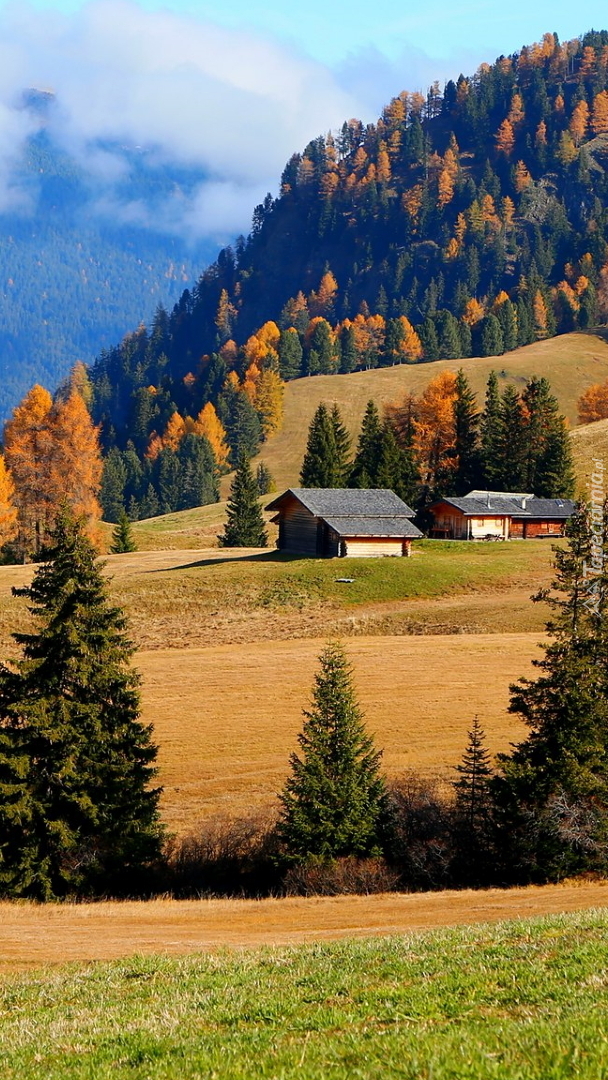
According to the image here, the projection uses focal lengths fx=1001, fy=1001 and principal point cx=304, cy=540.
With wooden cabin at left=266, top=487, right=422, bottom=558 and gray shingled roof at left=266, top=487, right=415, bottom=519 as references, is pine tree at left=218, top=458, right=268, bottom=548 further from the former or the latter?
gray shingled roof at left=266, top=487, right=415, bottom=519

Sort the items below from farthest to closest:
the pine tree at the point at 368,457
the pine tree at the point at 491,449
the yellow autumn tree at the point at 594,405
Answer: the yellow autumn tree at the point at 594,405
the pine tree at the point at 491,449
the pine tree at the point at 368,457

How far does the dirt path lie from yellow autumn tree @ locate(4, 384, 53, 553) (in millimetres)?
67379

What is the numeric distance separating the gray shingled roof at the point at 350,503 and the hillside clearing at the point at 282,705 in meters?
22.2

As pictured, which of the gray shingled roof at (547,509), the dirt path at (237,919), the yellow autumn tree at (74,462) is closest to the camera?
the dirt path at (237,919)

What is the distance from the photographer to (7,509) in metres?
94.4

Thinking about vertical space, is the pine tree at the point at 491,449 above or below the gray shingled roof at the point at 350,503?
above

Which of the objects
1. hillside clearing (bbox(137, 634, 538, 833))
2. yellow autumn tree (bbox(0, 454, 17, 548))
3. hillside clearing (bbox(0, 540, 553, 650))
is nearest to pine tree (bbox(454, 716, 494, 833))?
hillside clearing (bbox(137, 634, 538, 833))

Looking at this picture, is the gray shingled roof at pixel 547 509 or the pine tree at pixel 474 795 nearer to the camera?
the pine tree at pixel 474 795

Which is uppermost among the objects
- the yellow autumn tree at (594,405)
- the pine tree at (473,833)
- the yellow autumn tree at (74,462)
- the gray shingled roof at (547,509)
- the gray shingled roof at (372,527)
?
the yellow autumn tree at (594,405)

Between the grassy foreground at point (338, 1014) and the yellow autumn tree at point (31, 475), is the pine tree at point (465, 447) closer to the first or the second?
the yellow autumn tree at point (31, 475)

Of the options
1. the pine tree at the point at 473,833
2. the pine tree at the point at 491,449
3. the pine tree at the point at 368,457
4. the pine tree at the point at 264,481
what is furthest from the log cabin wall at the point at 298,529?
the pine tree at the point at 264,481

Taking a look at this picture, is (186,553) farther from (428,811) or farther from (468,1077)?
(468,1077)

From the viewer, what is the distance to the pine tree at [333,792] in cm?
3256

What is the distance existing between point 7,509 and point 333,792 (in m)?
68.7
